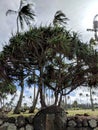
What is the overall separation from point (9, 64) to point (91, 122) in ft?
25.3

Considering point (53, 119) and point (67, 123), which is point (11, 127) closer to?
point (53, 119)

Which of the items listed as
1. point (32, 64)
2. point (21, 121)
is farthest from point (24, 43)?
point (21, 121)

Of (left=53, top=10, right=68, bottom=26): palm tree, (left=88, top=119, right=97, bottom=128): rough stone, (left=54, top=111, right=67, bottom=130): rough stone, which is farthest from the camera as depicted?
A: (left=53, top=10, right=68, bottom=26): palm tree

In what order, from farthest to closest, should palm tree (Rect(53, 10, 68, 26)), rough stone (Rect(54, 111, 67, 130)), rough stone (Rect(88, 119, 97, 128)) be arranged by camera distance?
palm tree (Rect(53, 10, 68, 26)) < rough stone (Rect(88, 119, 97, 128)) < rough stone (Rect(54, 111, 67, 130))

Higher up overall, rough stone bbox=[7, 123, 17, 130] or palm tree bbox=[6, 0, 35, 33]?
palm tree bbox=[6, 0, 35, 33]

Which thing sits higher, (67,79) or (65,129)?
(67,79)

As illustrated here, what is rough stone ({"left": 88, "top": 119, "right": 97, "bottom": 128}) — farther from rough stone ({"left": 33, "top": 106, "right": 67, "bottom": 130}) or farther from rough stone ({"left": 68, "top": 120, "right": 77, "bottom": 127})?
rough stone ({"left": 33, "top": 106, "right": 67, "bottom": 130})

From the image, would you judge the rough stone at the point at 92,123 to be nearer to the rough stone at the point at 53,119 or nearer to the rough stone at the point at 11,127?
the rough stone at the point at 53,119

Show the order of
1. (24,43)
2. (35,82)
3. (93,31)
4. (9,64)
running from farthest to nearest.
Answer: (93,31), (35,82), (9,64), (24,43)

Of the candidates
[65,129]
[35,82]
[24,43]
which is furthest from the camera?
[35,82]

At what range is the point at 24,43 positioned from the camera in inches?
753

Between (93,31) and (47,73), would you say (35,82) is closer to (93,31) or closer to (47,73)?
(47,73)

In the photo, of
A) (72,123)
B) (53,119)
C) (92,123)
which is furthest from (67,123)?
(92,123)

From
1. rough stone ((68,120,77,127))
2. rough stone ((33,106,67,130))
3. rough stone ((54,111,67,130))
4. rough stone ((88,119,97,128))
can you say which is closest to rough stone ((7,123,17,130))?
rough stone ((33,106,67,130))
